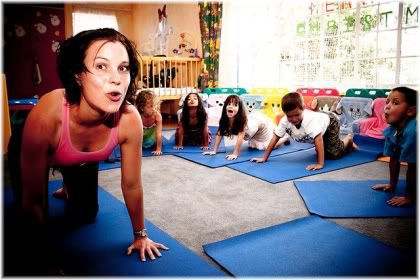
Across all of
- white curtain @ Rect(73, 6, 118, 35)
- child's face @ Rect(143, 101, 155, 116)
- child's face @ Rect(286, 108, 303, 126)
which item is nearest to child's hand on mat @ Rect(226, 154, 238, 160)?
child's face @ Rect(286, 108, 303, 126)

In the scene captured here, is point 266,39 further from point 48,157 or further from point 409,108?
point 48,157

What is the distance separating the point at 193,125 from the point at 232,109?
0.66 metres

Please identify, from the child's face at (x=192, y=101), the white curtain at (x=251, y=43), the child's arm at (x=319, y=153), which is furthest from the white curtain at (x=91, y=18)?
the child's arm at (x=319, y=153)

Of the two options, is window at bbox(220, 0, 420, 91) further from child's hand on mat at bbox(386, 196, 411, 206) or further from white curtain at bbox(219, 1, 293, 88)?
child's hand on mat at bbox(386, 196, 411, 206)

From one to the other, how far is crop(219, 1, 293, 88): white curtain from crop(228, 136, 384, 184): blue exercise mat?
2.07m

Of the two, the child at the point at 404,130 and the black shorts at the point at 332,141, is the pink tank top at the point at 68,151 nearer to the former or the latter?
the child at the point at 404,130

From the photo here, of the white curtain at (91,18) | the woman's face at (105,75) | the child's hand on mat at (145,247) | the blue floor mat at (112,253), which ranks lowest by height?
the blue floor mat at (112,253)

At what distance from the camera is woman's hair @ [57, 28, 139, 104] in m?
1.06

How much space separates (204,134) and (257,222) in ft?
5.99

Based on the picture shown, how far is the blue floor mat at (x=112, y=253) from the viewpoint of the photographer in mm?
1181

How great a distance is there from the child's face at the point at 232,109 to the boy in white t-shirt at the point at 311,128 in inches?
15.3

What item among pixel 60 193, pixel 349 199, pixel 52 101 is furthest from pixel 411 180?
pixel 60 193

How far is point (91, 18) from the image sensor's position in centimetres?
718

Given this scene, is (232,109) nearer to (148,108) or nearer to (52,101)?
(148,108)
